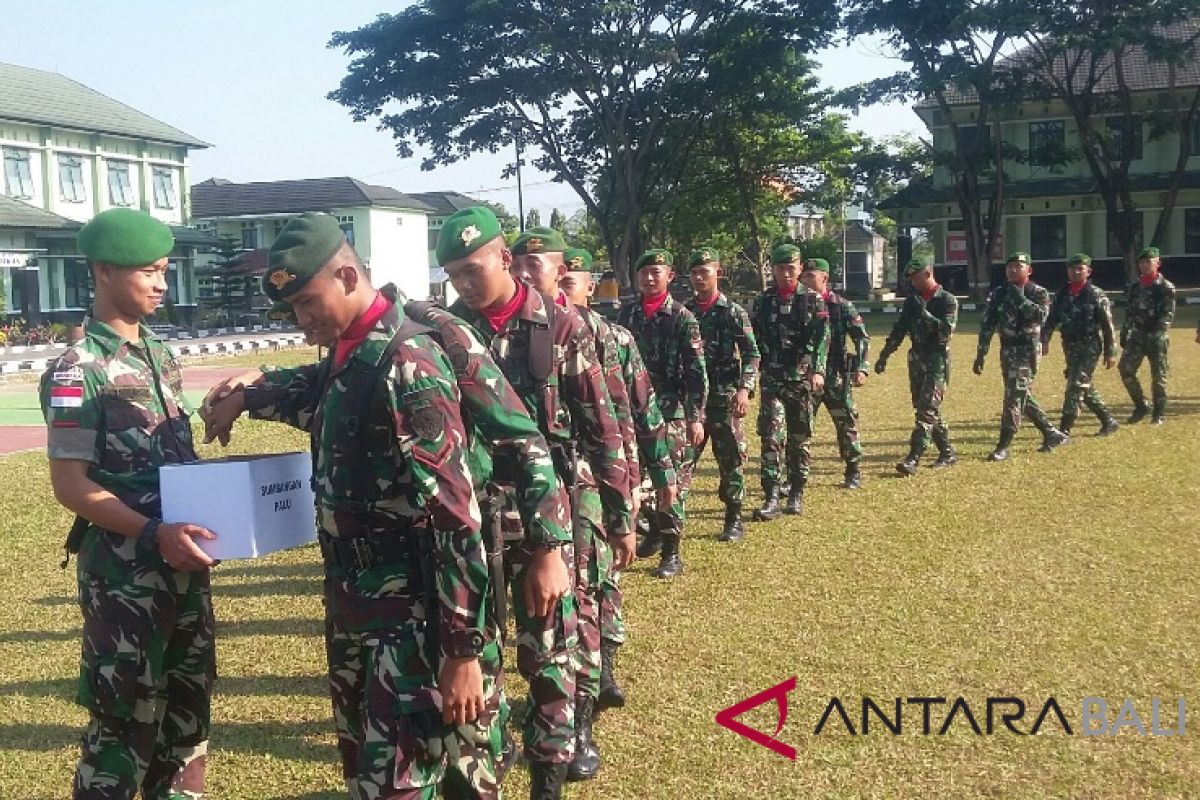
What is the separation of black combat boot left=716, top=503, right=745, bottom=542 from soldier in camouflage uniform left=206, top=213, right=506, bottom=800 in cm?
546

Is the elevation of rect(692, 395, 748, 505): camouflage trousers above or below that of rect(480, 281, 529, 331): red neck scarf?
below

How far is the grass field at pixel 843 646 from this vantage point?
14.6 feet

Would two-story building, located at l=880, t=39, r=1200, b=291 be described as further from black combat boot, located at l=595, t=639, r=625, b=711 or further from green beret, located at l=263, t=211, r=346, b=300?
green beret, located at l=263, t=211, r=346, b=300

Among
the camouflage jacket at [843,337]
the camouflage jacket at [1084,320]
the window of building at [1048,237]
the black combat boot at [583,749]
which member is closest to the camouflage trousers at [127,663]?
the black combat boot at [583,749]

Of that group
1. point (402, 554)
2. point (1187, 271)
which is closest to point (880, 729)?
point (402, 554)

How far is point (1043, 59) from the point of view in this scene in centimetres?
3531

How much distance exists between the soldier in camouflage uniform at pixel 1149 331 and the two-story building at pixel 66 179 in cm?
3122

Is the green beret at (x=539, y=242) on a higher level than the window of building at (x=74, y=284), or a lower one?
lower

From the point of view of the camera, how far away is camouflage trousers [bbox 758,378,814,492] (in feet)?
30.0

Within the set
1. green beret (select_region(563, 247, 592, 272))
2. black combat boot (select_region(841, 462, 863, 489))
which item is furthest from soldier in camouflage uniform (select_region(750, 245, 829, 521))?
green beret (select_region(563, 247, 592, 272))

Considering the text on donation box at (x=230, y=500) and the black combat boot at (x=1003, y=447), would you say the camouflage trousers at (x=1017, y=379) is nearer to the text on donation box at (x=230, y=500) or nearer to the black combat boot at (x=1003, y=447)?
the black combat boot at (x=1003, y=447)

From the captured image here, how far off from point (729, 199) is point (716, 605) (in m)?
38.2

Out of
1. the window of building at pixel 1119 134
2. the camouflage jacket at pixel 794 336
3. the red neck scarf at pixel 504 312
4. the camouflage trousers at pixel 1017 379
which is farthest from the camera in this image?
the window of building at pixel 1119 134

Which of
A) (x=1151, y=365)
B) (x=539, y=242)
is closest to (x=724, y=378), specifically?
(x=539, y=242)
